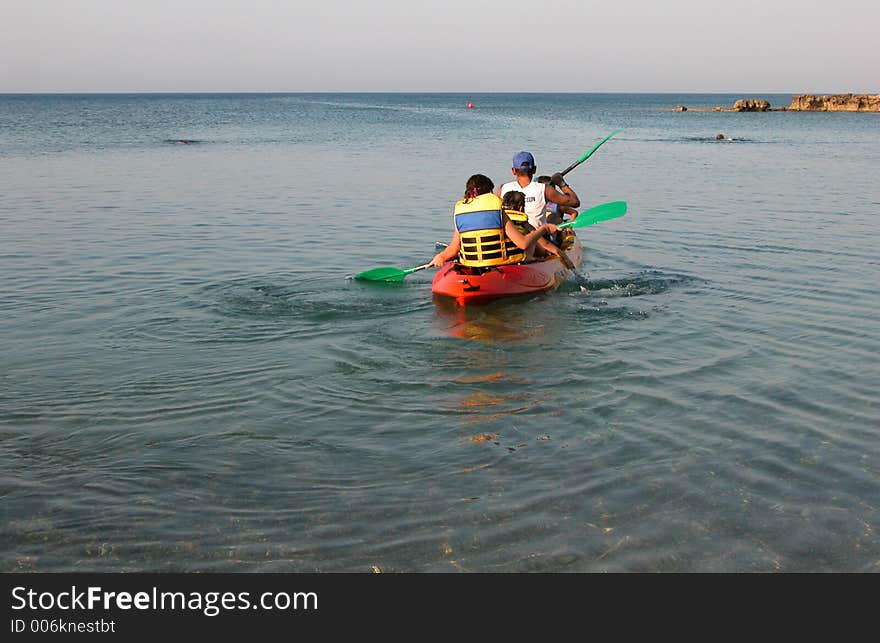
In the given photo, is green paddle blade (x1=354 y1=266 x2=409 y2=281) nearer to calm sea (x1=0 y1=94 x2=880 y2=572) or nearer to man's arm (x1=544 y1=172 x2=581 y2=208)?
calm sea (x1=0 y1=94 x2=880 y2=572)

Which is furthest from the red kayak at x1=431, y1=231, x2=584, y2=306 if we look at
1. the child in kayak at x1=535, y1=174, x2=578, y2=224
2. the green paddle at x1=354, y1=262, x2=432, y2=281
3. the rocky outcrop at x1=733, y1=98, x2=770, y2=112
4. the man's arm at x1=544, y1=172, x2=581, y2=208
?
the rocky outcrop at x1=733, y1=98, x2=770, y2=112

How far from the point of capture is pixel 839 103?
333 feet

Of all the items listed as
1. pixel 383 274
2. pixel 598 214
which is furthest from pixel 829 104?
pixel 383 274

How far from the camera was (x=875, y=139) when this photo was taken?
50750 mm

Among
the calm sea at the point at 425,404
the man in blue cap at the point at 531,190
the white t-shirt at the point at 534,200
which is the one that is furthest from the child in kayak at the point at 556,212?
the white t-shirt at the point at 534,200

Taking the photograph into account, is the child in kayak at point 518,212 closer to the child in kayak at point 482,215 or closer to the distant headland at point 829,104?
the child in kayak at point 482,215

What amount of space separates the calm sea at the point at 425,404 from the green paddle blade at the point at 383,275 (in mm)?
354

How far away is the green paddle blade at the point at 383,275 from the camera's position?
13234 millimetres

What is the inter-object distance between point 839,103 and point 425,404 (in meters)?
107

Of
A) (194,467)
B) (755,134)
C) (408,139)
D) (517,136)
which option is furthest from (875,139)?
(194,467)

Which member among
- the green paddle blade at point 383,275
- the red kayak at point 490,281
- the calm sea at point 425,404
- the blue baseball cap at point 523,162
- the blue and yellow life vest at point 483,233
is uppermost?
the blue baseball cap at point 523,162

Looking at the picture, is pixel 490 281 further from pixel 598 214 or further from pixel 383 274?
pixel 598 214

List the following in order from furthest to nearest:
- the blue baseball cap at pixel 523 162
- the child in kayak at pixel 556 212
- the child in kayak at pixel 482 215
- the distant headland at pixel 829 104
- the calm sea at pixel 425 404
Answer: the distant headland at pixel 829 104 → the child in kayak at pixel 556 212 → the blue baseball cap at pixel 523 162 → the child in kayak at pixel 482 215 → the calm sea at pixel 425 404

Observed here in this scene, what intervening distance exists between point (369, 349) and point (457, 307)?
2113 mm
